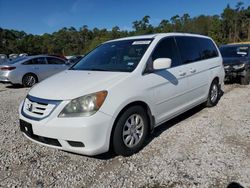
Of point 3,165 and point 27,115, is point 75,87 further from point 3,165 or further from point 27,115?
point 3,165

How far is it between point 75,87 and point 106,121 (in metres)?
0.63

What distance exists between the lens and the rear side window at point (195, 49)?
16.4 feet

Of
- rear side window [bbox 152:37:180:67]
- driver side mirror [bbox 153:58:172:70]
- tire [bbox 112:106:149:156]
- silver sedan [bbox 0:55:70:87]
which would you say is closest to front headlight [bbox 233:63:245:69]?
rear side window [bbox 152:37:180:67]

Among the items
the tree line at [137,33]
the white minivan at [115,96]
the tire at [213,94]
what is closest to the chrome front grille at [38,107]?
the white minivan at [115,96]

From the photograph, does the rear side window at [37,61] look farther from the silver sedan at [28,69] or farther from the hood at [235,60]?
the hood at [235,60]

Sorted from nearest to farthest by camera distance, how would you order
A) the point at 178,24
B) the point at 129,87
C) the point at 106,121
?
the point at 106,121 < the point at 129,87 < the point at 178,24

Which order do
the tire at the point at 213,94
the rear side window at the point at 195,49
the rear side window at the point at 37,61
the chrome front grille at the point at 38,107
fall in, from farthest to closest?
1. the rear side window at the point at 37,61
2. the tire at the point at 213,94
3. the rear side window at the point at 195,49
4. the chrome front grille at the point at 38,107

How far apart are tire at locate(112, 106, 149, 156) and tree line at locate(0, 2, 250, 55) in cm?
5803

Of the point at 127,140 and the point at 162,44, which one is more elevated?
the point at 162,44

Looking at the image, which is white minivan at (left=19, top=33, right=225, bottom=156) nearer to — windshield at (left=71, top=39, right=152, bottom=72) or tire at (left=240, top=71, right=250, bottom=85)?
windshield at (left=71, top=39, right=152, bottom=72)

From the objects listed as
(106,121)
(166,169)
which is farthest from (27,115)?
(166,169)

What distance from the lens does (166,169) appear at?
3.42 m

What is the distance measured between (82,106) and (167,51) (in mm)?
2013

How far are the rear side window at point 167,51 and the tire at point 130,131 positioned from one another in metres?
0.98
